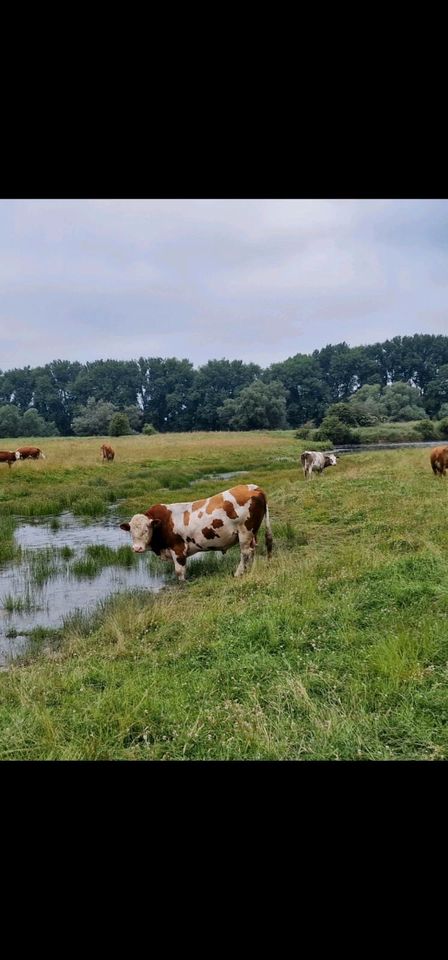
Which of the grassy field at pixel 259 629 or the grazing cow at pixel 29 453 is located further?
the grazing cow at pixel 29 453

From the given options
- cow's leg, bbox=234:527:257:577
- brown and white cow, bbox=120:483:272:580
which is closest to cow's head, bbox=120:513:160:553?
brown and white cow, bbox=120:483:272:580

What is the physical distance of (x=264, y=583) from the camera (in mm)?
3443

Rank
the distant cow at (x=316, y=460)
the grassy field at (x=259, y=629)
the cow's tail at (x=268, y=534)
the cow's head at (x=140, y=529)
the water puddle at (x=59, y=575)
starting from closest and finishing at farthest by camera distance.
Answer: the grassy field at (x=259, y=629)
the water puddle at (x=59, y=575)
the cow's head at (x=140, y=529)
the distant cow at (x=316, y=460)
the cow's tail at (x=268, y=534)

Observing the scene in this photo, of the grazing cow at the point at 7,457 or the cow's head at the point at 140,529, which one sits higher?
the grazing cow at the point at 7,457

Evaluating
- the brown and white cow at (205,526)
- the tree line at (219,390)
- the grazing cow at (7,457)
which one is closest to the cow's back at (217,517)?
the brown and white cow at (205,526)

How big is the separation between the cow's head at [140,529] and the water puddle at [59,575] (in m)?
0.07

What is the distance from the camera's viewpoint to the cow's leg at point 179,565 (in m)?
3.52

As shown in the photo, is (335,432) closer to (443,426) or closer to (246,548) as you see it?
(443,426)

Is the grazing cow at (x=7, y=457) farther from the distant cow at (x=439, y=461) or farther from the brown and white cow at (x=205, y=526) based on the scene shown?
the distant cow at (x=439, y=461)
